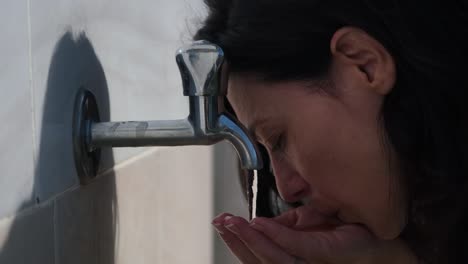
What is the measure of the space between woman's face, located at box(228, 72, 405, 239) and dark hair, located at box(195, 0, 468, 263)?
0.01 m

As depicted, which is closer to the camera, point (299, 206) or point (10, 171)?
point (10, 171)

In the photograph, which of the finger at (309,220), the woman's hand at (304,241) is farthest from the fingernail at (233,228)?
the finger at (309,220)

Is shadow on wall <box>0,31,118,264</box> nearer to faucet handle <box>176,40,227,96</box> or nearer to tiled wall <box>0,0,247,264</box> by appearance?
tiled wall <box>0,0,247,264</box>

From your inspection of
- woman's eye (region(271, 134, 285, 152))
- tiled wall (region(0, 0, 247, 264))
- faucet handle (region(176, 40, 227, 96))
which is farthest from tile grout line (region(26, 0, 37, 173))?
woman's eye (region(271, 134, 285, 152))

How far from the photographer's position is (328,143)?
0.69 metres

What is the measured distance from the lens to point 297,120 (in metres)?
0.69

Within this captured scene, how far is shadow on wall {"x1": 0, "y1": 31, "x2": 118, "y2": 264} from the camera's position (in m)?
0.59

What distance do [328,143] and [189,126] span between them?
128mm

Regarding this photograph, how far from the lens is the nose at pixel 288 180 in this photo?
0.74 m

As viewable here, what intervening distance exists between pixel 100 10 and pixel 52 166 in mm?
182

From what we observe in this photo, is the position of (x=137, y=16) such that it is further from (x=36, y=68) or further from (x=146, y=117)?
(x=36, y=68)

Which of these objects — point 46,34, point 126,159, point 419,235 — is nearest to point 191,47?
point 46,34

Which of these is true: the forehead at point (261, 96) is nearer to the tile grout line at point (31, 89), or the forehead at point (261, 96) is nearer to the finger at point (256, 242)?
the finger at point (256, 242)

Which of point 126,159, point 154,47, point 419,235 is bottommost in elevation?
point 419,235
